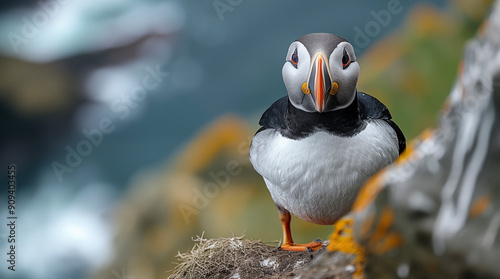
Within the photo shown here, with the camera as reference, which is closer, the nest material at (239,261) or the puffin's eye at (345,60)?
the puffin's eye at (345,60)

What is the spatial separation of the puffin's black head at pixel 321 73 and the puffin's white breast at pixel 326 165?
10 cm

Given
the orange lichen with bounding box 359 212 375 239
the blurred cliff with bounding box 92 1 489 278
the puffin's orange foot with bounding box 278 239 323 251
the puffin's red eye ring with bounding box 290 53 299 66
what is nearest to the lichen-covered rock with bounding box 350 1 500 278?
the orange lichen with bounding box 359 212 375 239

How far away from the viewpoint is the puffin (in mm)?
1267

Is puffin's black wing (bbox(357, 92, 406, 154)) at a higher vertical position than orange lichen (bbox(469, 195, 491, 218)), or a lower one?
lower

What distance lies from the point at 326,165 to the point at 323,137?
0.25ft

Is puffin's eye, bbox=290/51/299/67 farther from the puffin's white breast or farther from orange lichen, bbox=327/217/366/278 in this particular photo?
orange lichen, bbox=327/217/366/278

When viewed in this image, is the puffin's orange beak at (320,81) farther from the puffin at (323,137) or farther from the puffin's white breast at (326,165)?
the puffin's white breast at (326,165)

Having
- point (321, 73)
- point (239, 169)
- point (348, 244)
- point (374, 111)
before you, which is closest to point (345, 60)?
point (321, 73)

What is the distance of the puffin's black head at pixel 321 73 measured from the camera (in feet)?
4.02

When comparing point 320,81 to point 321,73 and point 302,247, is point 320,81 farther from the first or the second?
point 302,247

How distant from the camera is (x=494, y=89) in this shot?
668 mm

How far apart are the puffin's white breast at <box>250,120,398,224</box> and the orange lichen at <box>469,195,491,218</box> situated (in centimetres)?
65

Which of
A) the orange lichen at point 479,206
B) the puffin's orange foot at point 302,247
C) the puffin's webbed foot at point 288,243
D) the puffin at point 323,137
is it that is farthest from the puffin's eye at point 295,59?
the orange lichen at point 479,206

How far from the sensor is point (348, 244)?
882mm
